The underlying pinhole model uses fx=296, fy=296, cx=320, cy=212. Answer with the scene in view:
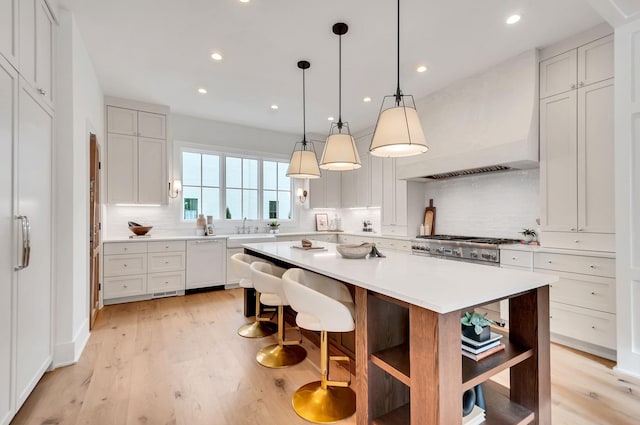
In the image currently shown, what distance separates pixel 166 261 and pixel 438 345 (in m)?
4.22

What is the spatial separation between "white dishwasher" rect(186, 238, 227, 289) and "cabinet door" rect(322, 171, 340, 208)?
2.33 meters

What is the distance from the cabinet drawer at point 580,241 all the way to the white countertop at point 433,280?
1512 millimetres

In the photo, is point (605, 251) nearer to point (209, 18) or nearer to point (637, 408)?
point (637, 408)

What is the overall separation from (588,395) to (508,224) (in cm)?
203

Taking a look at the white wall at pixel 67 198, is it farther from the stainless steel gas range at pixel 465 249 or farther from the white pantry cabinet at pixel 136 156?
the stainless steel gas range at pixel 465 249

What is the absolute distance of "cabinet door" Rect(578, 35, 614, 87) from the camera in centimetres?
257

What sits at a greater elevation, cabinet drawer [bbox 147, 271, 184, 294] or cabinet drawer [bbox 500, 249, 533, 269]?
cabinet drawer [bbox 500, 249, 533, 269]

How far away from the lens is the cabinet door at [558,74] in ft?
9.15

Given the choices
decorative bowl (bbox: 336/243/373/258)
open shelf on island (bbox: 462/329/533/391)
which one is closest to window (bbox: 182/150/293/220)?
decorative bowl (bbox: 336/243/373/258)

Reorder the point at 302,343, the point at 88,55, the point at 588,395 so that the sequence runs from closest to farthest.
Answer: the point at 588,395
the point at 302,343
the point at 88,55

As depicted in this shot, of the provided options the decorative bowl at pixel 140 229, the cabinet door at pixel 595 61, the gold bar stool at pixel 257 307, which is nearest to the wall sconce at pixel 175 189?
the decorative bowl at pixel 140 229

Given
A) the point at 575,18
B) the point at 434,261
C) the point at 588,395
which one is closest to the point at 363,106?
Answer: the point at 575,18

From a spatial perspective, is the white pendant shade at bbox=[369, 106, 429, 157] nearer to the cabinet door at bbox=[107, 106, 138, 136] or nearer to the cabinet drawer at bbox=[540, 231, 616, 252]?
the cabinet drawer at bbox=[540, 231, 616, 252]

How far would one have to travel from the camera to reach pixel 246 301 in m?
3.58
